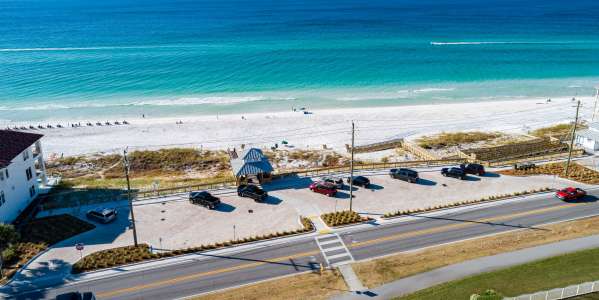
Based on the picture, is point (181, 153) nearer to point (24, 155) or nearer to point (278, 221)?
point (24, 155)

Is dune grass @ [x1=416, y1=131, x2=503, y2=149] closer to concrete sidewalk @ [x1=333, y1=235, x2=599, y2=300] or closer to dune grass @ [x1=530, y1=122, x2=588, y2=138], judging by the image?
dune grass @ [x1=530, y1=122, x2=588, y2=138]

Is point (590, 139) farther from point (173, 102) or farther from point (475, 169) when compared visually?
point (173, 102)

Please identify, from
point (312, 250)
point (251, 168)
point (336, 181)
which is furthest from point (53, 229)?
point (336, 181)

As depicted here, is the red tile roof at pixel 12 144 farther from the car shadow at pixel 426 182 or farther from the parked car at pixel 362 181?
the car shadow at pixel 426 182

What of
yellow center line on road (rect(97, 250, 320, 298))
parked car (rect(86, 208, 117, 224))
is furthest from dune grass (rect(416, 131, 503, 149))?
parked car (rect(86, 208, 117, 224))

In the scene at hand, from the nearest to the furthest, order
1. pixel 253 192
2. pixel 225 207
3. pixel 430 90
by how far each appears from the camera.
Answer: pixel 225 207, pixel 253 192, pixel 430 90

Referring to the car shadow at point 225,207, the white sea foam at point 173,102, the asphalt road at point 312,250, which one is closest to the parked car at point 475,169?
the asphalt road at point 312,250

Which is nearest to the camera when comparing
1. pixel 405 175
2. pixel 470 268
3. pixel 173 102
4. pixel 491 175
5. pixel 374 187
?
pixel 470 268

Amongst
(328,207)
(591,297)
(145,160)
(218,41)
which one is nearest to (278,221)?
(328,207)
